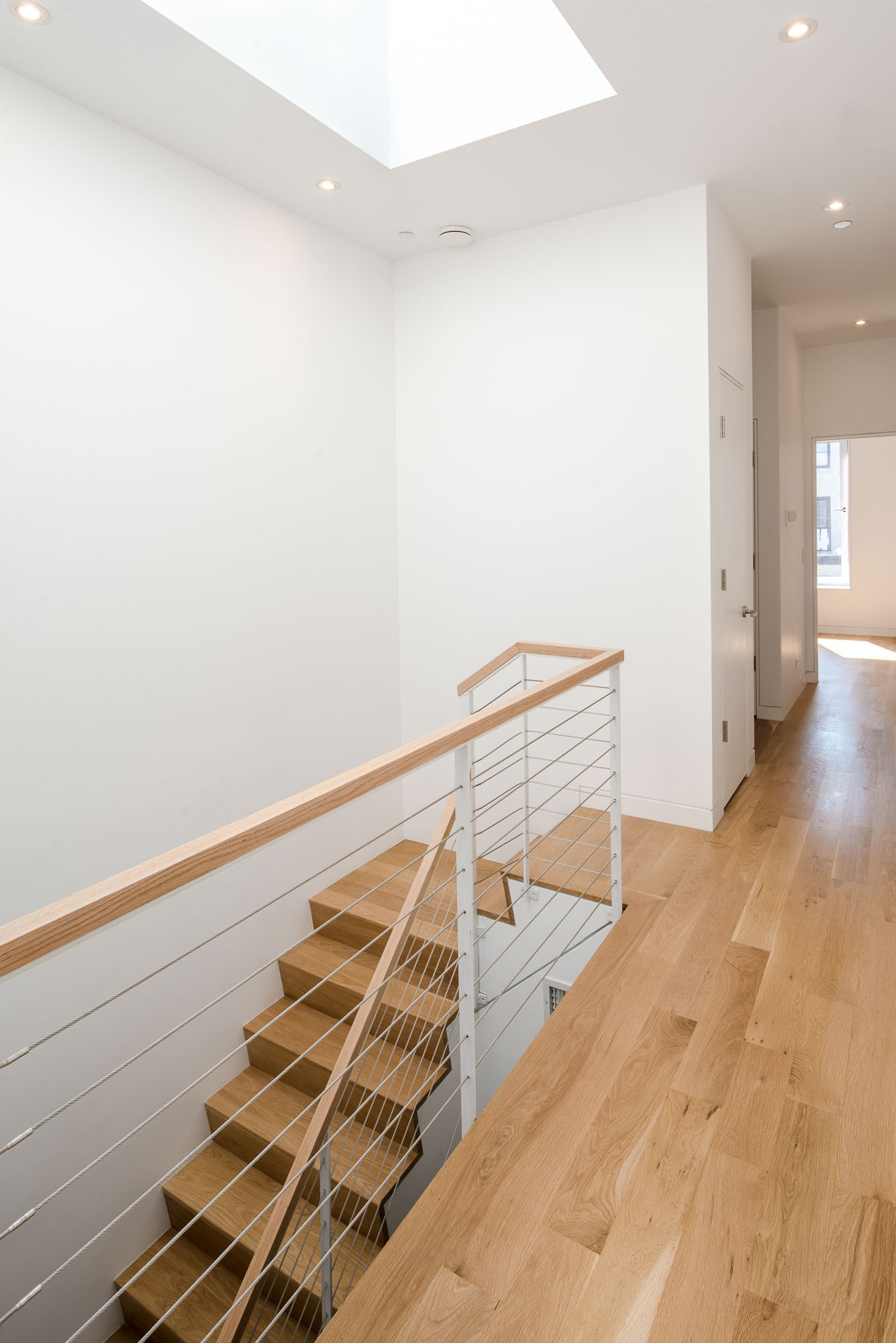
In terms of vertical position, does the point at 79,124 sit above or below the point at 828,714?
above

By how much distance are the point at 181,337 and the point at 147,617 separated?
1116mm

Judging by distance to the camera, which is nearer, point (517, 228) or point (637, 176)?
point (637, 176)

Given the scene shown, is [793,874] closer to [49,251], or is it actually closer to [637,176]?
[637,176]

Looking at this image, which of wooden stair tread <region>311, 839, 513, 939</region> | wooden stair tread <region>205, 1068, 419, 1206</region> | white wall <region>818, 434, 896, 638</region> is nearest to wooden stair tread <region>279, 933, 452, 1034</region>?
wooden stair tread <region>311, 839, 513, 939</region>

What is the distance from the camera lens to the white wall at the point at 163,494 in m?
2.61

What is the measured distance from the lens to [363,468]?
4.13 m

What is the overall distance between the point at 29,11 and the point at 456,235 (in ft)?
6.49

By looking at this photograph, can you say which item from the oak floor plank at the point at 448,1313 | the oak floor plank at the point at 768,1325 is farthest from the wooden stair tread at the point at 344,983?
the oak floor plank at the point at 768,1325

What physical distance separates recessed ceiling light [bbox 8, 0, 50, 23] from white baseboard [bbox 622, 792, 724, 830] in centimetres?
353

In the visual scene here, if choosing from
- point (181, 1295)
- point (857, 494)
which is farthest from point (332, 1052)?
point (857, 494)

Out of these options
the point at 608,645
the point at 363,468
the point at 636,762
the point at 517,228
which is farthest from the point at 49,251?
the point at 636,762

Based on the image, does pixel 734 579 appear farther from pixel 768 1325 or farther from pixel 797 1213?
pixel 768 1325

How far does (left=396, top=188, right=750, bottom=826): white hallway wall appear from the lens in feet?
11.4

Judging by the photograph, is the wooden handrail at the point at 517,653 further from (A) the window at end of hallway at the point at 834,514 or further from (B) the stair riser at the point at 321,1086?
(A) the window at end of hallway at the point at 834,514
